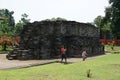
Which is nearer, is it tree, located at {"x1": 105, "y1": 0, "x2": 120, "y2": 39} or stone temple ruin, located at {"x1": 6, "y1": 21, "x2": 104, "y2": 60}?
stone temple ruin, located at {"x1": 6, "y1": 21, "x2": 104, "y2": 60}

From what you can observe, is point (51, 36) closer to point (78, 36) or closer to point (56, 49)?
point (56, 49)

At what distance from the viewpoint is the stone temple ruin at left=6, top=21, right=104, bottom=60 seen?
936 inches

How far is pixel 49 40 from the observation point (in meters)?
24.8

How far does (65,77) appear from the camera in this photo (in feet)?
41.2

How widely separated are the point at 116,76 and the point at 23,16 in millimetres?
52611

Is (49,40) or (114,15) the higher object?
(114,15)

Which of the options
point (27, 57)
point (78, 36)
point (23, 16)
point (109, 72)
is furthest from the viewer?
point (23, 16)

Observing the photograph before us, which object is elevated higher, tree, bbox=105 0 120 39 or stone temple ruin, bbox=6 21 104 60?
tree, bbox=105 0 120 39

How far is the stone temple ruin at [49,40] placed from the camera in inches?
936

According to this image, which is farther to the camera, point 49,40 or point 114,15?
point 114,15

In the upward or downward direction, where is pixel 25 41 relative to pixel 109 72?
upward

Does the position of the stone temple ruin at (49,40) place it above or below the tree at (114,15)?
below

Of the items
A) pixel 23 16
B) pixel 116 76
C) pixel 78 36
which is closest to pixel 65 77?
pixel 116 76

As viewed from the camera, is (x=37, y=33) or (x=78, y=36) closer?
(x=37, y=33)
